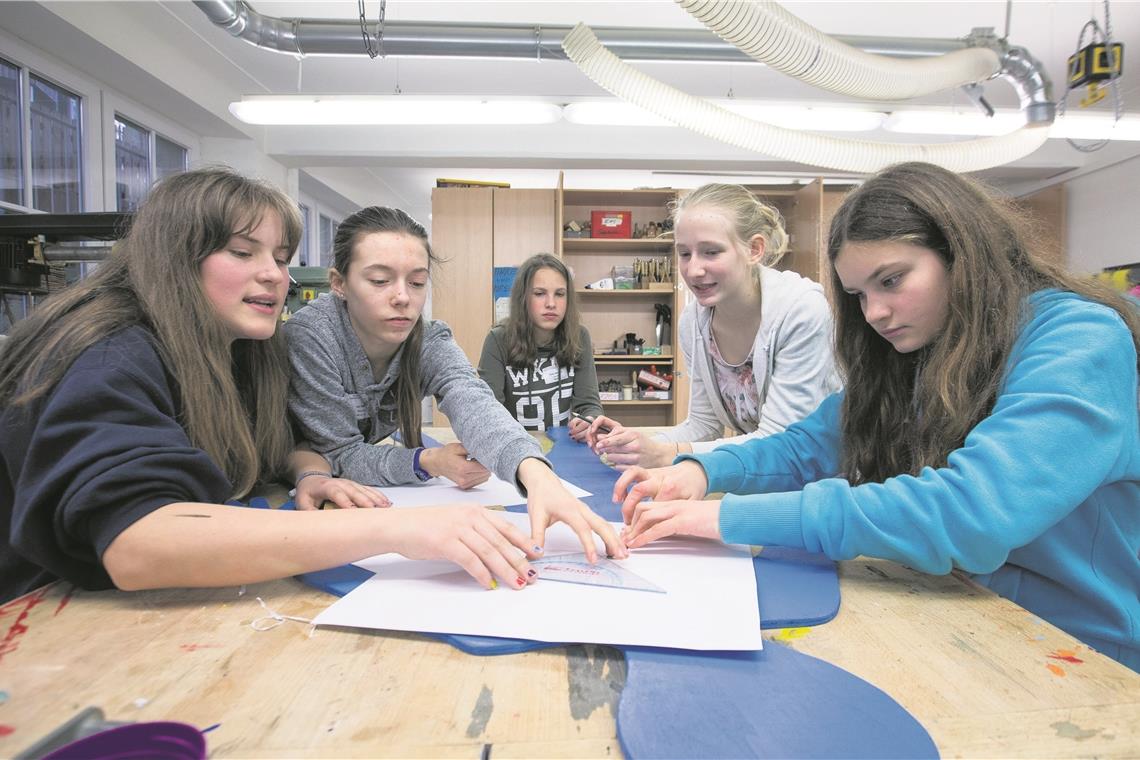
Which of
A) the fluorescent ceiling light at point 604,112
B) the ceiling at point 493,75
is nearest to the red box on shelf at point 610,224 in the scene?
the ceiling at point 493,75

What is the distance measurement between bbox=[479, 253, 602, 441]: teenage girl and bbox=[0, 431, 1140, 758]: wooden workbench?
1926 millimetres

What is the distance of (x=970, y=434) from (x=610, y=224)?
4.24 metres

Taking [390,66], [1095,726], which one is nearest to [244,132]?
[390,66]

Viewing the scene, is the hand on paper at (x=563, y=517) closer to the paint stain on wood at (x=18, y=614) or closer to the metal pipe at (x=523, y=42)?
the paint stain on wood at (x=18, y=614)

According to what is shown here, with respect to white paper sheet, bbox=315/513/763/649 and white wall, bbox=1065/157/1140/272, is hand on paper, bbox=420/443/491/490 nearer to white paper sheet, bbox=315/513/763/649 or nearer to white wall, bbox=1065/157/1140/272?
white paper sheet, bbox=315/513/763/649

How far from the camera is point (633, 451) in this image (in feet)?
4.58

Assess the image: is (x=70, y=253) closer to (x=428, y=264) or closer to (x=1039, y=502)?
(x=428, y=264)

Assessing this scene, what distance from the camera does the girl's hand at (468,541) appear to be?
67cm

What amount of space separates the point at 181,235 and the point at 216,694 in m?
0.72

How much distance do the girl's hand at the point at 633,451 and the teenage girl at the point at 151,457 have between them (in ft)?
2.27

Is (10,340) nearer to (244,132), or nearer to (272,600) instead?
(272,600)

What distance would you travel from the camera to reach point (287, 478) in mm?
1278

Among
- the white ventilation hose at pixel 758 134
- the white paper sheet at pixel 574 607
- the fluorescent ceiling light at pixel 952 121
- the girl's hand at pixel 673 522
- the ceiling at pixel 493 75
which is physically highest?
the ceiling at pixel 493 75

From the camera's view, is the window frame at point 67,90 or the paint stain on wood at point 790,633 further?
the window frame at point 67,90
